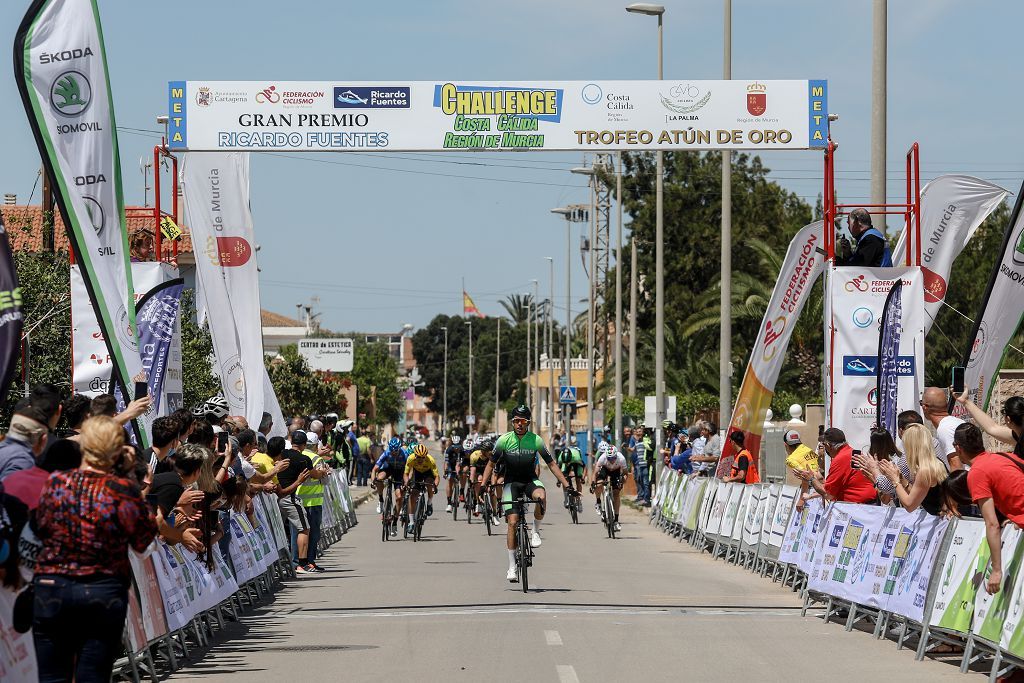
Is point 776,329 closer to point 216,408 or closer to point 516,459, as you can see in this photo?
point 516,459

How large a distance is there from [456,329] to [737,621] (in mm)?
156219

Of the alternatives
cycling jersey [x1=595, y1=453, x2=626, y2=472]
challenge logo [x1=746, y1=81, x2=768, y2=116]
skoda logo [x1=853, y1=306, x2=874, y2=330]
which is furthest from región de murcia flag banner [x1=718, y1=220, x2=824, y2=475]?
cycling jersey [x1=595, y1=453, x2=626, y2=472]

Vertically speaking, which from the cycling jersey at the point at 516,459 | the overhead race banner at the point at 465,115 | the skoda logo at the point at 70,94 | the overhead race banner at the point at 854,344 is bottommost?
the cycling jersey at the point at 516,459

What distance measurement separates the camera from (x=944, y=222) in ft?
61.2

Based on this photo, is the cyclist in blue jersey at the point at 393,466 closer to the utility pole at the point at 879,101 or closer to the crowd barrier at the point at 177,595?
the crowd barrier at the point at 177,595

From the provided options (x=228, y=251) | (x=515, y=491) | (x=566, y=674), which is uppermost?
(x=228, y=251)

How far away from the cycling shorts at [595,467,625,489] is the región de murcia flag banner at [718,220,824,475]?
445 centimetres

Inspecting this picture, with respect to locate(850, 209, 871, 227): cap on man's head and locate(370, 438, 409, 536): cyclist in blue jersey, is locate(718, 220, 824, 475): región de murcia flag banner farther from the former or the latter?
locate(370, 438, 409, 536): cyclist in blue jersey

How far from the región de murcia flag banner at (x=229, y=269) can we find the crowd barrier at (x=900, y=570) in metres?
7.49

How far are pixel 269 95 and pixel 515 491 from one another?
530 cm

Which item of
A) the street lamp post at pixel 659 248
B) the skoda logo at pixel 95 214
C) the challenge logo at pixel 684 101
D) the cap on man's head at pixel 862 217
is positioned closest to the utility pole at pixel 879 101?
the cap on man's head at pixel 862 217

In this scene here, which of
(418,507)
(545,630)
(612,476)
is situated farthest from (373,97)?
(612,476)

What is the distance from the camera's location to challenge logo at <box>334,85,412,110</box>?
1803 centimetres

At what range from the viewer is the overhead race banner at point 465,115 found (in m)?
18.0
